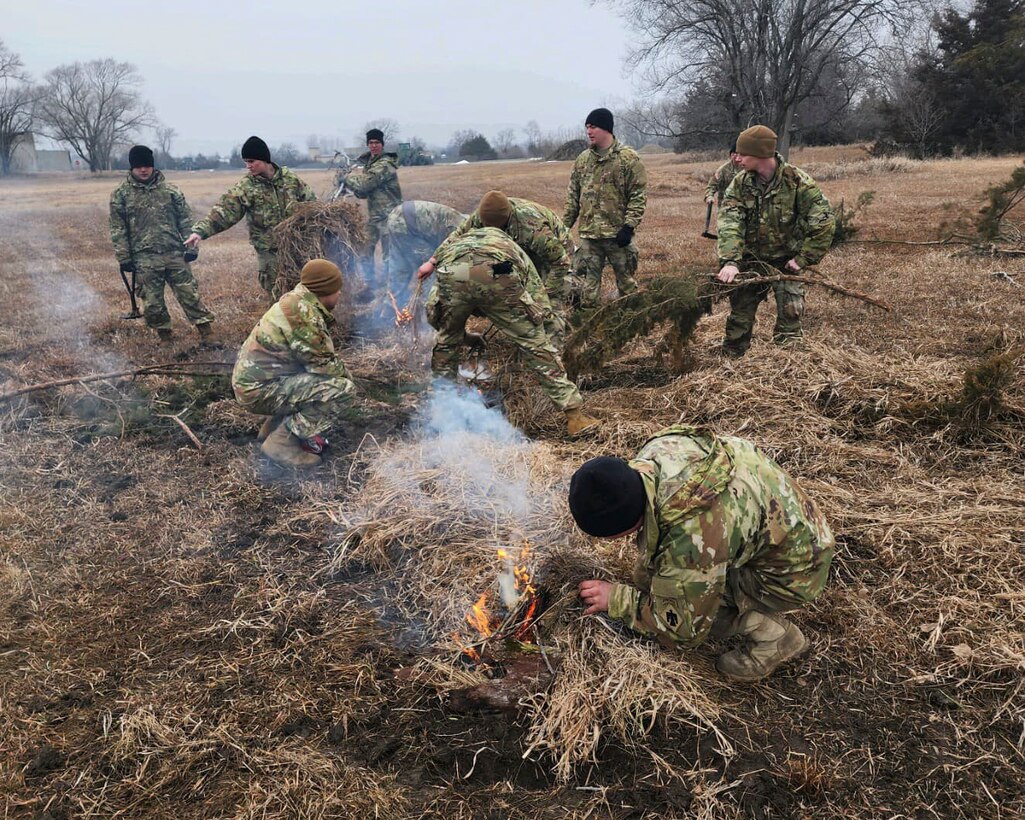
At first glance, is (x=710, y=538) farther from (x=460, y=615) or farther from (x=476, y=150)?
(x=476, y=150)

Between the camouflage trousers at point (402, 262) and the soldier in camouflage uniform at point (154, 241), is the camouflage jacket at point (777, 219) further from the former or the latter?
the soldier in camouflage uniform at point (154, 241)

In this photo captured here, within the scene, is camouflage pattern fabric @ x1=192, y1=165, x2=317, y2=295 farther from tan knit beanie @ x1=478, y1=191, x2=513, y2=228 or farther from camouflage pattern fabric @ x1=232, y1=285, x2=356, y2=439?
tan knit beanie @ x1=478, y1=191, x2=513, y2=228

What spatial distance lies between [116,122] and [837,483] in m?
49.0

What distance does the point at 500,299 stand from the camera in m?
4.80

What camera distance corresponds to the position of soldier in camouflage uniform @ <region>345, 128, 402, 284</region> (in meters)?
8.80

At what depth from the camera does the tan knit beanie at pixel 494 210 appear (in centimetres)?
527

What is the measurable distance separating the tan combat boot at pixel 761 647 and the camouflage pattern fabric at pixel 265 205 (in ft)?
20.7

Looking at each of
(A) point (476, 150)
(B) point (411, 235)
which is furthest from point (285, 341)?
(A) point (476, 150)

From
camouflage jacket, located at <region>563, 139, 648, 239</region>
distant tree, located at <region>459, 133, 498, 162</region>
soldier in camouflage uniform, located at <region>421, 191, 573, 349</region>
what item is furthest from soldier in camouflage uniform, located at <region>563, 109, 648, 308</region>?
distant tree, located at <region>459, 133, 498, 162</region>

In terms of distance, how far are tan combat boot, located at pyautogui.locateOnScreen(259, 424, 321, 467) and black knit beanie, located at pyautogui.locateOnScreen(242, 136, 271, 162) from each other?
371cm

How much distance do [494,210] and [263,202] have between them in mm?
3454

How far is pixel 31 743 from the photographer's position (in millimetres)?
2688

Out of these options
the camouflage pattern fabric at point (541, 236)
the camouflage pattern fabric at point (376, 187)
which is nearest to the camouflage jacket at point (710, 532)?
the camouflage pattern fabric at point (541, 236)

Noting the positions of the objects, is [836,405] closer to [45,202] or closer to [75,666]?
[75,666]
